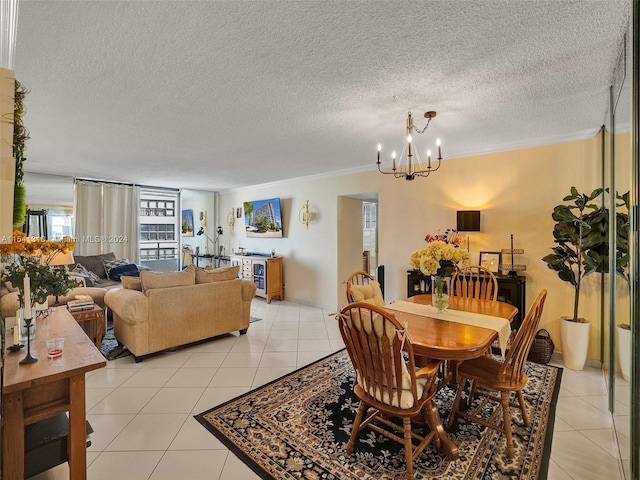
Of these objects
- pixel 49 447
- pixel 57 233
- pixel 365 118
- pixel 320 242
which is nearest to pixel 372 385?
pixel 49 447

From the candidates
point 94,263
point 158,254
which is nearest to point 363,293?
point 94,263

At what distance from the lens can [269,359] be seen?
341 centimetres

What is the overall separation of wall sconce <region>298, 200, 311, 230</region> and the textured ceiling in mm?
2278

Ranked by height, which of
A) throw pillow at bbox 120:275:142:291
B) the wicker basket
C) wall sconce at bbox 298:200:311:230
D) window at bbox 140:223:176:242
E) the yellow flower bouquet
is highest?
wall sconce at bbox 298:200:311:230

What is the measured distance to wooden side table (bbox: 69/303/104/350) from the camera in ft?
10.8

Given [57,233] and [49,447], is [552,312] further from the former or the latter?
[57,233]

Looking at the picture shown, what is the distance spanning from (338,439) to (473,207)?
126 inches

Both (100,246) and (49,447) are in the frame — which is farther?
(100,246)

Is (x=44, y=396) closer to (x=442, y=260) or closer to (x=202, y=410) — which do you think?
(x=202, y=410)

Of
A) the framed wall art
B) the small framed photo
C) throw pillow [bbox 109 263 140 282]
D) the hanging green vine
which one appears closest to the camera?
the hanging green vine

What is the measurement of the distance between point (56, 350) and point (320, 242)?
4.37 m

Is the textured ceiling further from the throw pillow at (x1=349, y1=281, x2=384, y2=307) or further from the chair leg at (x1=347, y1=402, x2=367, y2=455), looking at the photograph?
the chair leg at (x1=347, y1=402, x2=367, y2=455)

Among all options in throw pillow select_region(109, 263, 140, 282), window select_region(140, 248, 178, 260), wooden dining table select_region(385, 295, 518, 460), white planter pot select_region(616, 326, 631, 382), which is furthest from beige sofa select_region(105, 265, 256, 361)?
window select_region(140, 248, 178, 260)

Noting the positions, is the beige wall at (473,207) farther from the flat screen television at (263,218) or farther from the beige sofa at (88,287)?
the beige sofa at (88,287)
